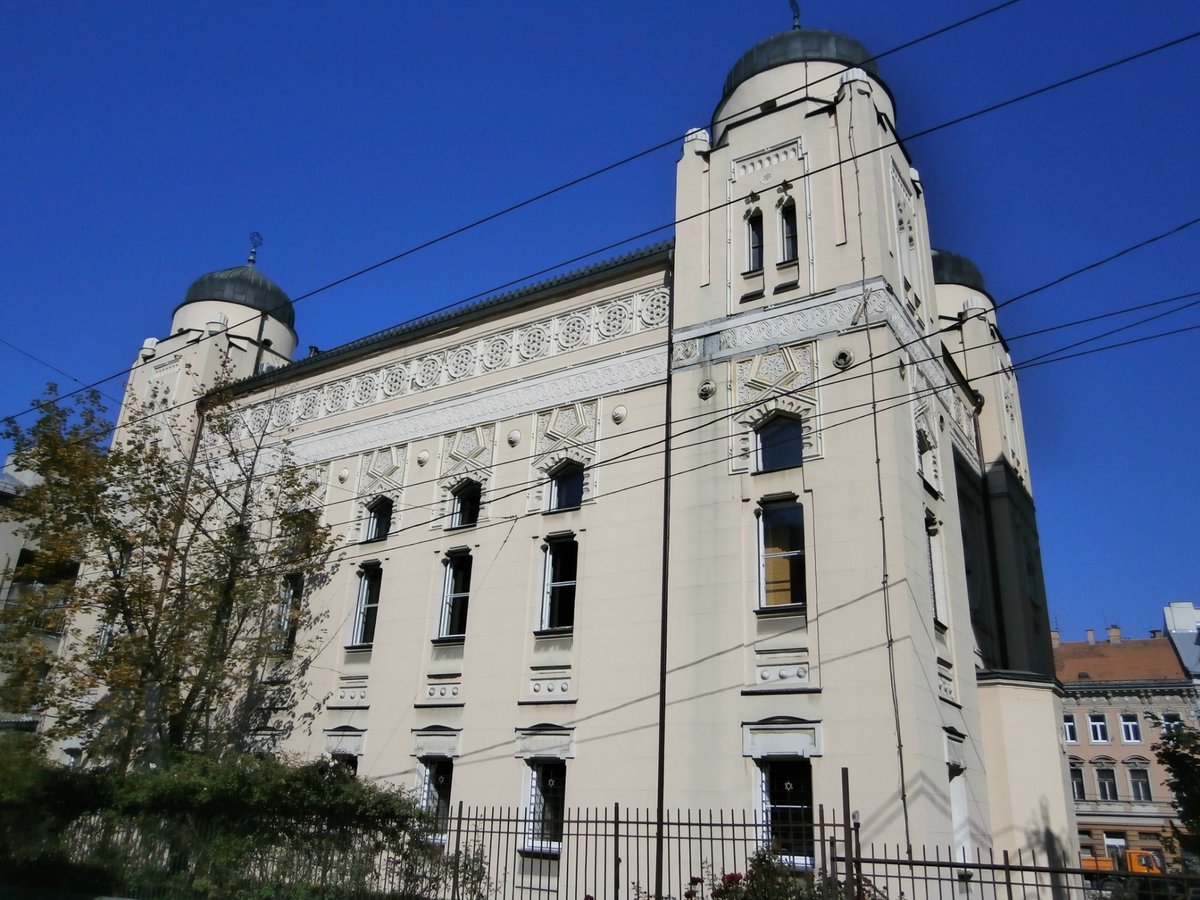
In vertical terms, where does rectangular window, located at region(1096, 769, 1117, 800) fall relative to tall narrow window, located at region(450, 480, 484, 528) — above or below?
below

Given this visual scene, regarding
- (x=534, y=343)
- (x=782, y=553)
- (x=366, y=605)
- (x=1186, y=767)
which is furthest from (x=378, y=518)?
(x=1186, y=767)

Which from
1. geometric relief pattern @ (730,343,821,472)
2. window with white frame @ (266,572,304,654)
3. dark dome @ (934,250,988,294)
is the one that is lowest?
window with white frame @ (266,572,304,654)

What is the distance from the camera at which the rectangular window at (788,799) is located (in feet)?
43.9

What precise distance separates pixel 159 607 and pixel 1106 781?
173ft

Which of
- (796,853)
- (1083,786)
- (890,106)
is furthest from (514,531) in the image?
(1083,786)

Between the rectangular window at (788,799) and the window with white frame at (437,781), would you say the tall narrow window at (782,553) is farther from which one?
the window with white frame at (437,781)

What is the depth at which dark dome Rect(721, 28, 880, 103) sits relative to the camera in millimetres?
20078

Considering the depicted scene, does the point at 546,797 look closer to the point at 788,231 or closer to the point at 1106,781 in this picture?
the point at 788,231

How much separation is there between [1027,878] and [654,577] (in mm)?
8393

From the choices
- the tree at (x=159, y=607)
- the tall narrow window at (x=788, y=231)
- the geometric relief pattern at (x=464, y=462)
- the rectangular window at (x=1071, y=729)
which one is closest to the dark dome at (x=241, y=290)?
the tree at (x=159, y=607)

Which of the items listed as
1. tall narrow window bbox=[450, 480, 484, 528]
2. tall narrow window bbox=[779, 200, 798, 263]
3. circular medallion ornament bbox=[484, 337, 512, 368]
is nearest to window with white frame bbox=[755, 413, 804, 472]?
tall narrow window bbox=[779, 200, 798, 263]

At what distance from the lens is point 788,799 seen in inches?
541

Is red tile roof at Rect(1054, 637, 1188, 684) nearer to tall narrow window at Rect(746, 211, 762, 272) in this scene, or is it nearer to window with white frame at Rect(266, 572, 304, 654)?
tall narrow window at Rect(746, 211, 762, 272)

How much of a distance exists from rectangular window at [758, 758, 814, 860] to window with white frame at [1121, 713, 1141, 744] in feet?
160
